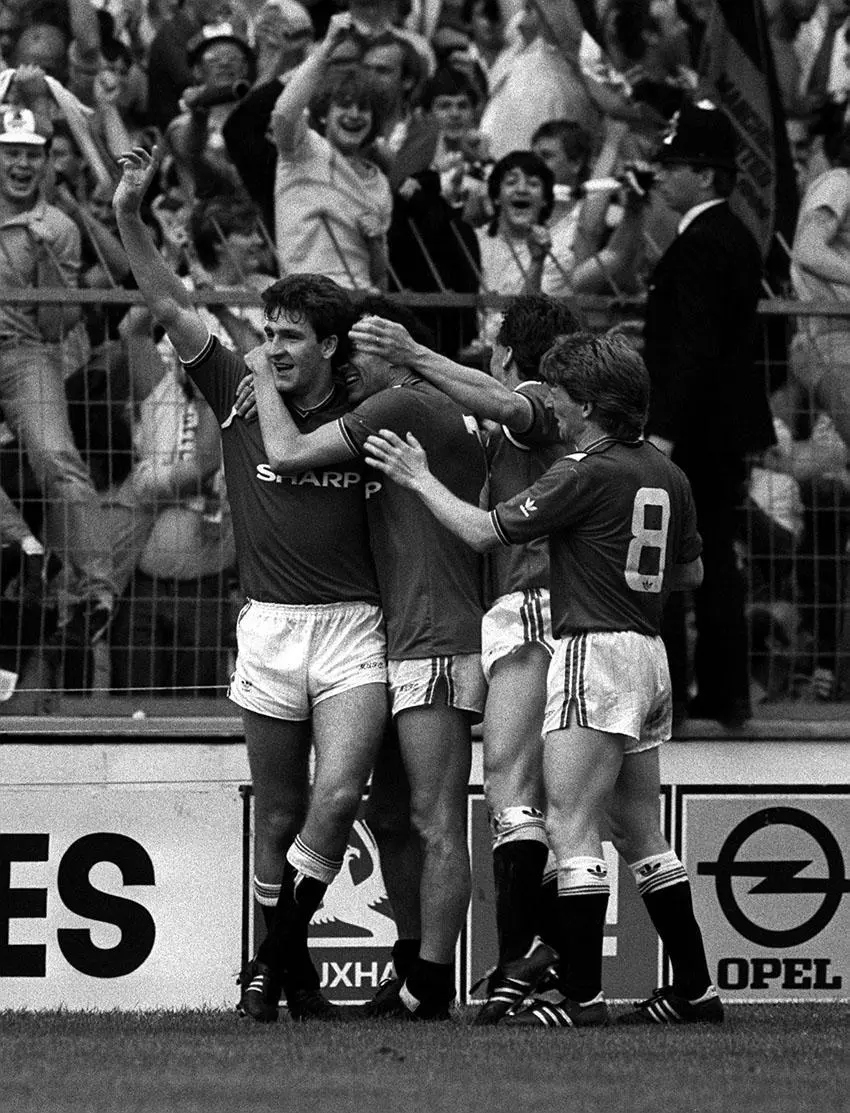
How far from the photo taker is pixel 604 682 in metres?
6.42

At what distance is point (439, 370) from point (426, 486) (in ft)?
1.25

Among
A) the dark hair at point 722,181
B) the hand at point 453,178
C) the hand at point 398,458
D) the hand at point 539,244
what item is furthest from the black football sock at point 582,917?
the hand at point 453,178

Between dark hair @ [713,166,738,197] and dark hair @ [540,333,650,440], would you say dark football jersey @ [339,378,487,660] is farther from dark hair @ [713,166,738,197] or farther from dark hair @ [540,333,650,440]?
dark hair @ [713,166,738,197]

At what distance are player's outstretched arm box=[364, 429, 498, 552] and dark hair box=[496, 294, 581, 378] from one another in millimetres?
547

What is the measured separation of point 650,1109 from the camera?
489 cm

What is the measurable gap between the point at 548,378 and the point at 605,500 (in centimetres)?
41

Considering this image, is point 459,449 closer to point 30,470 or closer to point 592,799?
point 592,799

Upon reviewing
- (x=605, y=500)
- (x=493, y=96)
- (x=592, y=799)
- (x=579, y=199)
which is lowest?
(x=592, y=799)

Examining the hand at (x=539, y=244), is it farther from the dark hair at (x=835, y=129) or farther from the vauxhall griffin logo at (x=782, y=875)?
the dark hair at (x=835, y=129)

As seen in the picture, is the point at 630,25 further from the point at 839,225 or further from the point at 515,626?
the point at 515,626

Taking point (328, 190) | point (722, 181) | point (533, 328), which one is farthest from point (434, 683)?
point (328, 190)

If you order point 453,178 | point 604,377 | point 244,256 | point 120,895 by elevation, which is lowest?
point 120,895

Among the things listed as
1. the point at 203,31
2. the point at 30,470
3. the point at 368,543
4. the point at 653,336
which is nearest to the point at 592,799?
the point at 368,543

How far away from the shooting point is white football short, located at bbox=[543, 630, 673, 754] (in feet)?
21.0
